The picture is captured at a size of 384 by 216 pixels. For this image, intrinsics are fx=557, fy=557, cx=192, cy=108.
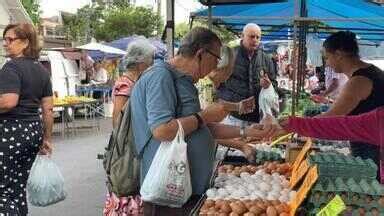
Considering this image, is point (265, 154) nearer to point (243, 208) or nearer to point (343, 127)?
point (343, 127)

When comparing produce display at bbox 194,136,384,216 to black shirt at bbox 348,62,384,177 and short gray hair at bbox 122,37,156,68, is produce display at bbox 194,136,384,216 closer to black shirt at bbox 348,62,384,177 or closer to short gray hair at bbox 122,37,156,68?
black shirt at bbox 348,62,384,177

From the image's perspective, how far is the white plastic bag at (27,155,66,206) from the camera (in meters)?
4.50

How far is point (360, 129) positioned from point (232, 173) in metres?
1.01

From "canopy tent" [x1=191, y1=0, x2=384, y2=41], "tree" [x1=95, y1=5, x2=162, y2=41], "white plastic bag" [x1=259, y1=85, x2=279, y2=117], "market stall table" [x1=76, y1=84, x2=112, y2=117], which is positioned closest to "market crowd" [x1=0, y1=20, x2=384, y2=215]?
"white plastic bag" [x1=259, y1=85, x2=279, y2=117]

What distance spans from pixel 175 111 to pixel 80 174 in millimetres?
6267

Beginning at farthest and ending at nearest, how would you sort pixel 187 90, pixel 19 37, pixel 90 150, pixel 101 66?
pixel 101 66
pixel 90 150
pixel 19 37
pixel 187 90

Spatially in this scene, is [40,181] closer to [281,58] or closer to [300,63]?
[300,63]

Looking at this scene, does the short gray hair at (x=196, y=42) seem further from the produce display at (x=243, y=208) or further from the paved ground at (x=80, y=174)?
the paved ground at (x=80, y=174)

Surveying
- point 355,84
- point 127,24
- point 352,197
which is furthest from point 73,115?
point 127,24

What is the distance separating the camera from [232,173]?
3736 mm

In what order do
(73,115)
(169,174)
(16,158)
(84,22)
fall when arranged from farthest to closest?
1. (84,22)
2. (73,115)
3. (16,158)
4. (169,174)

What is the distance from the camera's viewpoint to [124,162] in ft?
10.6

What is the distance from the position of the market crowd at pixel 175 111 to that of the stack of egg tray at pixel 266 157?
0.09m

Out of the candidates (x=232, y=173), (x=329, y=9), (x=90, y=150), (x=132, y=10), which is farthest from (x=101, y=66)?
(x=232, y=173)
